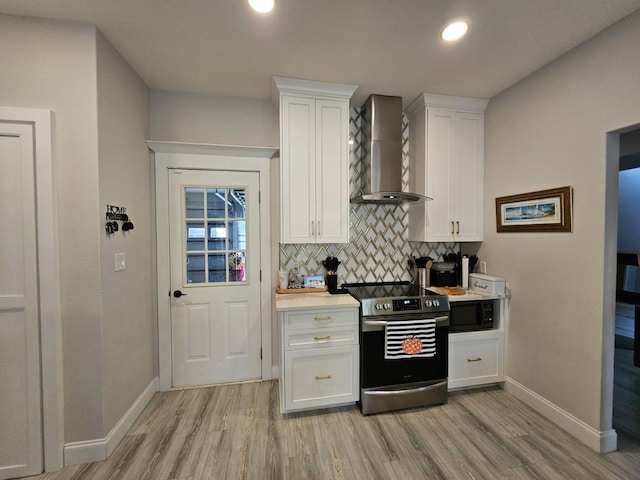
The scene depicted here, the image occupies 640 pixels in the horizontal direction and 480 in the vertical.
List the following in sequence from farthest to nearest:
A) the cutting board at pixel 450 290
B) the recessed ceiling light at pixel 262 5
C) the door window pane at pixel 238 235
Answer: the door window pane at pixel 238 235 → the cutting board at pixel 450 290 → the recessed ceiling light at pixel 262 5

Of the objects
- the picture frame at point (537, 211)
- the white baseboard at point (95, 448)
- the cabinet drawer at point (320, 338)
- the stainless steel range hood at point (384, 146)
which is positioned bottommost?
the white baseboard at point (95, 448)

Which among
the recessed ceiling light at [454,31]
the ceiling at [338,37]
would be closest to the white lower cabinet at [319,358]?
the ceiling at [338,37]

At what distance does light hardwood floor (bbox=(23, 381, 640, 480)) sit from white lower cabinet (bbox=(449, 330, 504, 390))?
0.18 m

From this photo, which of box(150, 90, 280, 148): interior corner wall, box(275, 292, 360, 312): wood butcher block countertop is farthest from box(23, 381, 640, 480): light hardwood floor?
box(150, 90, 280, 148): interior corner wall

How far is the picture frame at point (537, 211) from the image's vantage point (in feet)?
6.73

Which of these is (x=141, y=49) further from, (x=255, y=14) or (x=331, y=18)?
(x=331, y=18)

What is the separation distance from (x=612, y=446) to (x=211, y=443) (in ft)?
9.06

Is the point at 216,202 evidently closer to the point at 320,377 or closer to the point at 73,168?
A: the point at 73,168

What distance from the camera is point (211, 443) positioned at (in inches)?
75.9

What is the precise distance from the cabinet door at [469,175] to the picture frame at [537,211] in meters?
0.22

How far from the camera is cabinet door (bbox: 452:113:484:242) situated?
2.77 meters

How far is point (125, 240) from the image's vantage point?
2086 millimetres

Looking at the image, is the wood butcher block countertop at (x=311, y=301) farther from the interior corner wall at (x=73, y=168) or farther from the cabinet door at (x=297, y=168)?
the interior corner wall at (x=73, y=168)

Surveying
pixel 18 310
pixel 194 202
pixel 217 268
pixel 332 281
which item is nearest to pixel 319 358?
pixel 332 281
